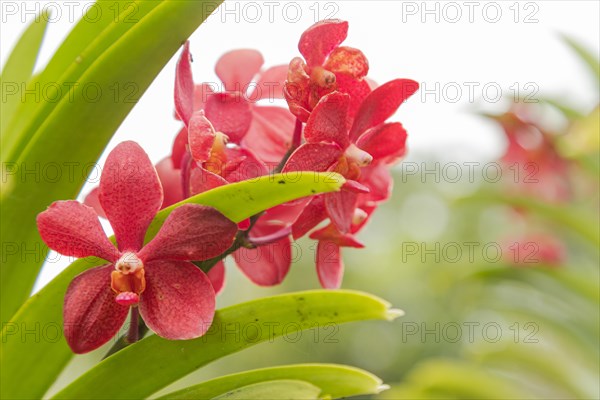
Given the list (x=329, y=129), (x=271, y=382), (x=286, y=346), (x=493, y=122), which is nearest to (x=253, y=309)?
(x=271, y=382)

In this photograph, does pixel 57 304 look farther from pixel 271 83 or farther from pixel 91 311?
pixel 271 83

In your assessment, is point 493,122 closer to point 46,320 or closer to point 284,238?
point 284,238

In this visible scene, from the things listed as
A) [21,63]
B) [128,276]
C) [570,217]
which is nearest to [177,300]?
[128,276]

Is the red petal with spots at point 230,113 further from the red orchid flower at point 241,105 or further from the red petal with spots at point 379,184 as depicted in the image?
the red petal with spots at point 379,184

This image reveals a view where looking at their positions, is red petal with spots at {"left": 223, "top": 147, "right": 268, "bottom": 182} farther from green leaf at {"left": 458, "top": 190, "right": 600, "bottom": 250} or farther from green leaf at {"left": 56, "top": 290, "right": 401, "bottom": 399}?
green leaf at {"left": 458, "top": 190, "right": 600, "bottom": 250}

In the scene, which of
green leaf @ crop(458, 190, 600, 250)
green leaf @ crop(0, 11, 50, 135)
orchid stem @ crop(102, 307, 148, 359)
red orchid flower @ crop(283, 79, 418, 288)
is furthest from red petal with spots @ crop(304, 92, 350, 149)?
green leaf @ crop(458, 190, 600, 250)

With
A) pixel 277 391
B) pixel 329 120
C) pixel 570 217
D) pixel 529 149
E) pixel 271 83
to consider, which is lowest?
pixel 277 391
